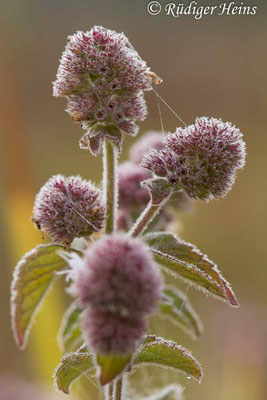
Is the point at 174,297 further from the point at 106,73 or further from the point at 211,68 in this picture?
the point at 211,68

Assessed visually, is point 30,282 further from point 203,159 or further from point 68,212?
point 203,159

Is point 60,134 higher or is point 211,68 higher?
point 211,68

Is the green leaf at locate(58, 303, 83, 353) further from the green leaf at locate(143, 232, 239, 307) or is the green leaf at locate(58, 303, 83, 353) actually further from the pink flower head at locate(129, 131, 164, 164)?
the pink flower head at locate(129, 131, 164, 164)

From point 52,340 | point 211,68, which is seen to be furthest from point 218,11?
point 52,340

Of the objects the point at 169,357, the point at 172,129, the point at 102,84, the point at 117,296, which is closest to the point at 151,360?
the point at 169,357

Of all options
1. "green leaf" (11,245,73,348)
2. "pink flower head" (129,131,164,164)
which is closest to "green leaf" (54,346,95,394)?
"green leaf" (11,245,73,348)

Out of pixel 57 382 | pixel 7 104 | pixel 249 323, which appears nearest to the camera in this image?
pixel 57 382

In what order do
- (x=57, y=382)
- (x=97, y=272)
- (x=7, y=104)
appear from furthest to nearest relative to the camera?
(x=7, y=104) < (x=57, y=382) < (x=97, y=272)
